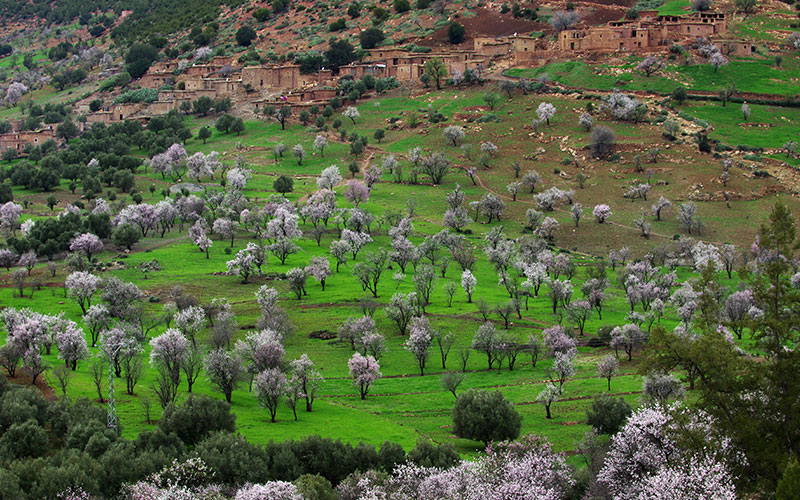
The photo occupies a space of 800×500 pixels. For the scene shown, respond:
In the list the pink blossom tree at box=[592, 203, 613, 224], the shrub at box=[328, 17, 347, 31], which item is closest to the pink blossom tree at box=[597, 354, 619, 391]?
the pink blossom tree at box=[592, 203, 613, 224]

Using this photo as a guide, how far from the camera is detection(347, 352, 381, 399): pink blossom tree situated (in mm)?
68312

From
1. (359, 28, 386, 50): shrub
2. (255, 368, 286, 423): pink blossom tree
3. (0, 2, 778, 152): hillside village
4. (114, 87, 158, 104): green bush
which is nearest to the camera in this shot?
(255, 368, 286, 423): pink blossom tree

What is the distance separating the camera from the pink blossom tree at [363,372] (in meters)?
68.3

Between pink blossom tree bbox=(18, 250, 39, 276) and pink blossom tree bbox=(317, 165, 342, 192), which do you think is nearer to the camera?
pink blossom tree bbox=(18, 250, 39, 276)

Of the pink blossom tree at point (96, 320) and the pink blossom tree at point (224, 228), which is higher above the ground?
the pink blossom tree at point (96, 320)

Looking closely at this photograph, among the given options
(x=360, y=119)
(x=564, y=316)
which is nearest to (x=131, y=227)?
(x=564, y=316)

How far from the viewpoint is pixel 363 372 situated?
6856 cm

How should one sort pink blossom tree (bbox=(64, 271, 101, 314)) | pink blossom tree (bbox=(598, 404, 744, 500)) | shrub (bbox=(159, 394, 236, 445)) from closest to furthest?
pink blossom tree (bbox=(598, 404, 744, 500))
shrub (bbox=(159, 394, 236, 445))
pink blossom tree (bbox=(64, 271, 101, 314))

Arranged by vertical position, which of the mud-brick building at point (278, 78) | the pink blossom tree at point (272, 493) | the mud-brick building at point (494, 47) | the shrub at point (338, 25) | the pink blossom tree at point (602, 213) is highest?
the shrub at point (338, 25)

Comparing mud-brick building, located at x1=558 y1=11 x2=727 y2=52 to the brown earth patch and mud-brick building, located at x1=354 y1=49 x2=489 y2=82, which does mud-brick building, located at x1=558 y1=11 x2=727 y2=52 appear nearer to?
the brown earth patch

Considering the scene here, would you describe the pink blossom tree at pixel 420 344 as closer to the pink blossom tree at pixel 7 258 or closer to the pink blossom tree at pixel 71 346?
the pink blossom tree at pixel 71 346

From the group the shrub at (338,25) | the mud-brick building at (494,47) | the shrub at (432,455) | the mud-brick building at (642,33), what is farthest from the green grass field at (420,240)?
the shrub at (338,25)

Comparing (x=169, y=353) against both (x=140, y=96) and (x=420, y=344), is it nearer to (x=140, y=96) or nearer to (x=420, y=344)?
(x=420, y=344)

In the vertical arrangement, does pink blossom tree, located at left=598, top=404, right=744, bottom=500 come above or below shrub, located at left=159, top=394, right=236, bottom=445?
above
